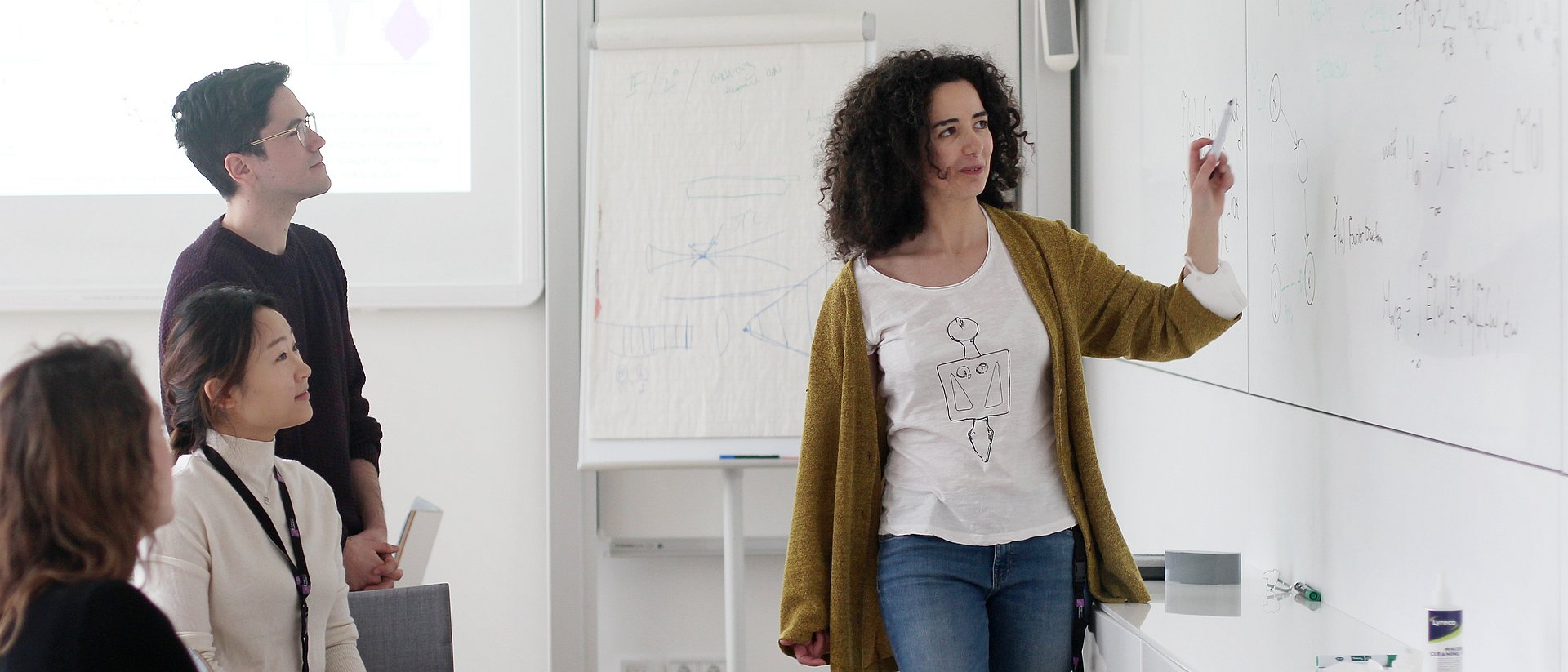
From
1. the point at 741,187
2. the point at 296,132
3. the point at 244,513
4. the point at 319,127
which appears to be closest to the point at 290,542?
the point at 244,513

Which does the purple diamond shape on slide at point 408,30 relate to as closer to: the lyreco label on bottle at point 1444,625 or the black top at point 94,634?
the black top at point 94,634

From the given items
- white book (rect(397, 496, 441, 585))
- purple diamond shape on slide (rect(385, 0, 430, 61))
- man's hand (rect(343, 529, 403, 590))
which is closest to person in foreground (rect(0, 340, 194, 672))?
man's hand (rect(343, 529, 403, 590))

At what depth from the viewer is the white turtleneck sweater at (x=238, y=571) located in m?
1.36

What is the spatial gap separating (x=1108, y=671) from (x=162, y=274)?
7.97 ft

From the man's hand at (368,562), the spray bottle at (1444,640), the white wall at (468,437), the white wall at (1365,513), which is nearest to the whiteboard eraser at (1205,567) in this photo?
the white wall at (1365,513)

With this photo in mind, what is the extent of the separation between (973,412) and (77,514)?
1.02 metres

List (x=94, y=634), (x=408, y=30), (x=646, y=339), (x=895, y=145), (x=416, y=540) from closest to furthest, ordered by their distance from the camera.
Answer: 1. (x=94, y=634)
2. (x=895, y=145)
3. (x=416, y=540)
4. (x=646, y=339)
5. (x=408, y=30)

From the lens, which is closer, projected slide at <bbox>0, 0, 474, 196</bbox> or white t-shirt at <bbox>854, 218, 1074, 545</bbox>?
white t-shirt at <bbox>854, 218, 1074, 545</bbox>

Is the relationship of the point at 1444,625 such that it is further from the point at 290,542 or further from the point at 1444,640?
the point at 290,542

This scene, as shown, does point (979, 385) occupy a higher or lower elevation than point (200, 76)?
lower

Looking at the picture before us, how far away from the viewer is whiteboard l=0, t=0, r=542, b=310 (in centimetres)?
285

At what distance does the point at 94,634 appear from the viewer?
881mm

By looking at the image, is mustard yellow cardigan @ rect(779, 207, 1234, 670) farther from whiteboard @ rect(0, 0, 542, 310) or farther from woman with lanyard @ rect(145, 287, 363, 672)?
whiteboard @ rect(0, 0, 542, 310)

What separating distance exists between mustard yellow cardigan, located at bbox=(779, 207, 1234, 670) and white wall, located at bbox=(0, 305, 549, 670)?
144cm
